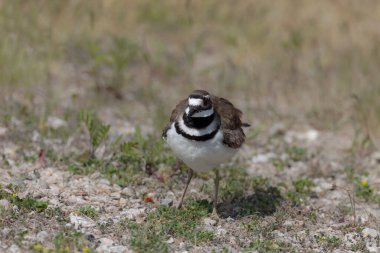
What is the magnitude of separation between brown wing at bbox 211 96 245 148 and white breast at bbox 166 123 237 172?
2.5 inches

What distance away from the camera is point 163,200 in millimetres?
6008

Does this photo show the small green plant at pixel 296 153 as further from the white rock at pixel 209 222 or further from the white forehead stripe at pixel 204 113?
the white forehead stripe at pixel 204 113

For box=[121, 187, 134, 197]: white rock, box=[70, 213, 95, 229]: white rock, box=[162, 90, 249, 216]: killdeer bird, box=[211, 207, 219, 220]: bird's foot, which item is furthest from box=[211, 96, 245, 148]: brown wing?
box=[70, 213, 95, 229]: white rock

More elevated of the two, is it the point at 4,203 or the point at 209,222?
the point at 209,222

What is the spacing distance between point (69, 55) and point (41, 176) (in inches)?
138

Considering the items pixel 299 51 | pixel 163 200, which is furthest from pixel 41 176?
pixel 299 51

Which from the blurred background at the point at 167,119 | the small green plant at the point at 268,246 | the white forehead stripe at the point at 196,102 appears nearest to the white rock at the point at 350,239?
the blurred background at the point at 167,119

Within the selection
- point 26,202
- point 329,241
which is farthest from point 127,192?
point 329,241

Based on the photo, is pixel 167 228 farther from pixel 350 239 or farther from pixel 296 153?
pixel 296 153

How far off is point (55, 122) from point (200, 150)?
2.90 meters

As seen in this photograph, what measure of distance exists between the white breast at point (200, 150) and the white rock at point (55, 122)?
2.45 metres

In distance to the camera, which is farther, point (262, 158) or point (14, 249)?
point (262, 158)

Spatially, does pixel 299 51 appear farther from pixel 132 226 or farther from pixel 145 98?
pixel 132 226

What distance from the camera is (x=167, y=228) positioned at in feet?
17.3
